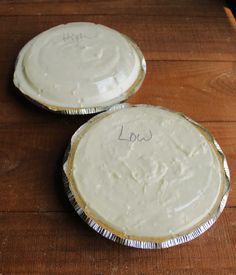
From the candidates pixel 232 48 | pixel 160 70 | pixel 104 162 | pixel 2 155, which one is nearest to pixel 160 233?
pixel 104 162

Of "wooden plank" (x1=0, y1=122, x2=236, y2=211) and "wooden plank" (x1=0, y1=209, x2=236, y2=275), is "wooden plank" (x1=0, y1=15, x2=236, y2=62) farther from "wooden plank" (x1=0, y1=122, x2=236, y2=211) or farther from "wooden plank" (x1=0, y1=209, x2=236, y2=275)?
"wooden plank" (x1=0, y1=209, x2=236, y2=275)

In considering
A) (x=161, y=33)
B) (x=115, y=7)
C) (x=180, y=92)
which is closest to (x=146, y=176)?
(x=180, y=92)

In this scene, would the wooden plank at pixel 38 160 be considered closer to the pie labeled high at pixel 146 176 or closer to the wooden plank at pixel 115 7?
the pie labeled high at pixel 146 176

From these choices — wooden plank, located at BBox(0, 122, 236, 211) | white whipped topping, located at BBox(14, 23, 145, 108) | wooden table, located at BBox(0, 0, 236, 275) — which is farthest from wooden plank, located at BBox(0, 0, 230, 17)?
wooden plank, located at BBox(0, 122, 236, 211)

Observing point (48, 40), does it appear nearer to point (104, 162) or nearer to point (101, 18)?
point (101, 18)

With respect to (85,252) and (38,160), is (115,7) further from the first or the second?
(85,252)

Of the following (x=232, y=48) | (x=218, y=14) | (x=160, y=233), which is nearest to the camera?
(x=160, y=233)
